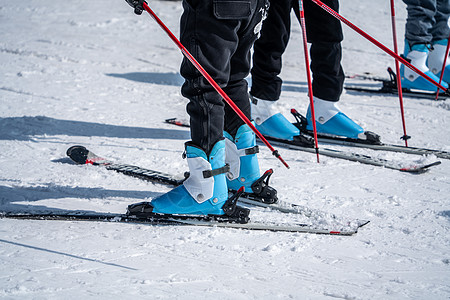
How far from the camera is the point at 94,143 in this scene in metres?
3.40

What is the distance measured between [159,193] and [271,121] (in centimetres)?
125

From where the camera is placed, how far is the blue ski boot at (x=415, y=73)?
4.98 metres

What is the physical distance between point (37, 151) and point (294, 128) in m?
1.79

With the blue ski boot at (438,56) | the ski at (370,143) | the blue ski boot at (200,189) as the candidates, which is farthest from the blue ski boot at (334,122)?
the blue ski boot at (438,56)

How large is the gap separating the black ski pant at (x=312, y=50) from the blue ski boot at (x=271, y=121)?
5cm

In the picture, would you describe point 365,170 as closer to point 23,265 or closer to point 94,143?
point 94,143

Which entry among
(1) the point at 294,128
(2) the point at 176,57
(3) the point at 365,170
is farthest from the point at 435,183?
(2) the point at 176,57

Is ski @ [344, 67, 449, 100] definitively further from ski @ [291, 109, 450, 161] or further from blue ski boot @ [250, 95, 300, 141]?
blue ski boot @ [250, 95, 300, 141]

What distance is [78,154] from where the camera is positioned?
2.95 m

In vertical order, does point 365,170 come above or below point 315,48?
below

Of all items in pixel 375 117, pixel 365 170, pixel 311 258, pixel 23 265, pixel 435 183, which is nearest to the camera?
pixel 23 265

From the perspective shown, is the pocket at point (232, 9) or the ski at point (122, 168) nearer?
the pocket at point (232, 9)

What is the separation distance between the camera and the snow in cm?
175

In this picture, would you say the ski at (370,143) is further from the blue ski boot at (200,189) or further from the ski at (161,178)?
the blue ski boot at (200,189)
